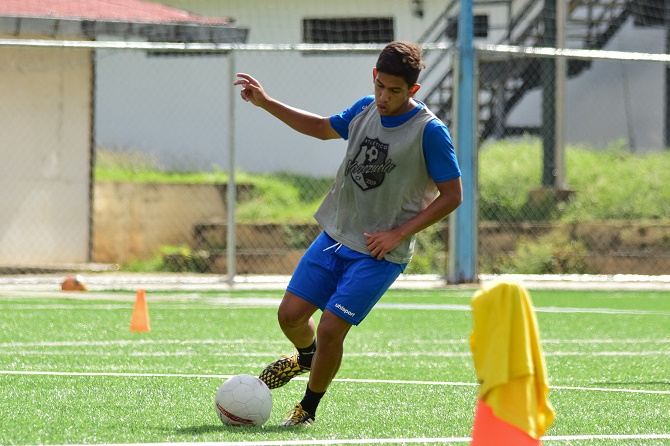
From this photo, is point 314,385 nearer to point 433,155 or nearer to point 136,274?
point 433,155

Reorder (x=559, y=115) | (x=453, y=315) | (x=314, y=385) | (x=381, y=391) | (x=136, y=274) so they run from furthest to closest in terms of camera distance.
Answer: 1. (x=559, y=115)
2. (x=136, y=274)
3. (x=453, y=315)
4. (x=381, y=391)
5. (x=314, y=385)

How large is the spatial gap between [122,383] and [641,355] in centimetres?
379

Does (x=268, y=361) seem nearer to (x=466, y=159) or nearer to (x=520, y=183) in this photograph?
(x=466, y=159)

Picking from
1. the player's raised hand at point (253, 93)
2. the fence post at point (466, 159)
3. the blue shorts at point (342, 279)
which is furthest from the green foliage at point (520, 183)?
the blue shorts at point (342, 279)

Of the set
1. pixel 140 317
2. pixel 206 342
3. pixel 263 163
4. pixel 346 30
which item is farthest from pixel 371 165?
pixel 346 30

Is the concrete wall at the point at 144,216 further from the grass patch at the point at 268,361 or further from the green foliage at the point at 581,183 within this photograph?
the grass patch at the point at 268,361

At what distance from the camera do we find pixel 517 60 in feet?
64.7

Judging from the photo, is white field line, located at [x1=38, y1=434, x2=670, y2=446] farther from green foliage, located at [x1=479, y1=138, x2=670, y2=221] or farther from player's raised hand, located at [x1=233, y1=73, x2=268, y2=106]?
green foliage, located at [x1=479, y1=138, x2=670, y2=221]

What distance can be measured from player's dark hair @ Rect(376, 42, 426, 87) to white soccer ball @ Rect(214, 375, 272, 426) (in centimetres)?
153

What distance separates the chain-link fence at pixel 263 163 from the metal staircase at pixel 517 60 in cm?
6

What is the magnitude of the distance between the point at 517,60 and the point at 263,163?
17.0 feet

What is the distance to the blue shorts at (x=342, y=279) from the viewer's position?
4.93 m

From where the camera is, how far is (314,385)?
16.2ft

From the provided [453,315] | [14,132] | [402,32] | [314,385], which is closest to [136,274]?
[14,132]
